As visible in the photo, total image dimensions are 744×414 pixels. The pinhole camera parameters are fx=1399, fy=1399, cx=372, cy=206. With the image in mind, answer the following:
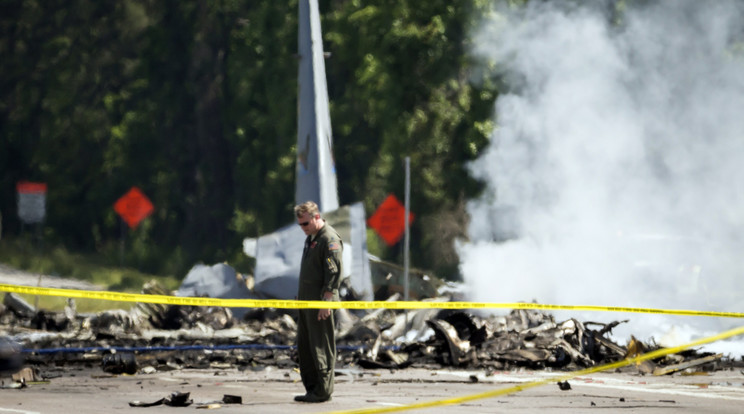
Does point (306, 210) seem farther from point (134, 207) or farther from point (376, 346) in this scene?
point (134, 207)

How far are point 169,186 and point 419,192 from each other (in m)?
17.9

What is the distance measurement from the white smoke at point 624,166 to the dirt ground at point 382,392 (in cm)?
989

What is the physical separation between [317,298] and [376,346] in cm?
489

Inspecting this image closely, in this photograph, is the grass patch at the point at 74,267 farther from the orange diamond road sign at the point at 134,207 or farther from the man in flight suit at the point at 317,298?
the man in flight suit at the point at 317,298

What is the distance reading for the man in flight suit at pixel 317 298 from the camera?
37.4 feet

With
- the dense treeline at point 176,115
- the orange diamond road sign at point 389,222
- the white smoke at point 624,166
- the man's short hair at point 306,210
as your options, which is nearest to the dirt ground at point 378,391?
the man's short hair at point 306,210

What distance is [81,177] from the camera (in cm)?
5691

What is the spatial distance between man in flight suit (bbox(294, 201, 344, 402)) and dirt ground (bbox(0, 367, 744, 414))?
220mm

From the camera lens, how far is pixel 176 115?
56.8 meters

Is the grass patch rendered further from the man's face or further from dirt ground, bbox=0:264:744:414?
the man's face

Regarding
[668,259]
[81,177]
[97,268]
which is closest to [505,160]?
[668,259]

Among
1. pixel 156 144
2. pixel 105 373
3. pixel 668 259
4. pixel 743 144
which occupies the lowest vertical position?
pixel 105 373

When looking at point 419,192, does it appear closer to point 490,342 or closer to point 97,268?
point 97,268

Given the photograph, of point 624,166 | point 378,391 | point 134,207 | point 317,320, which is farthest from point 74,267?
point 317,320
